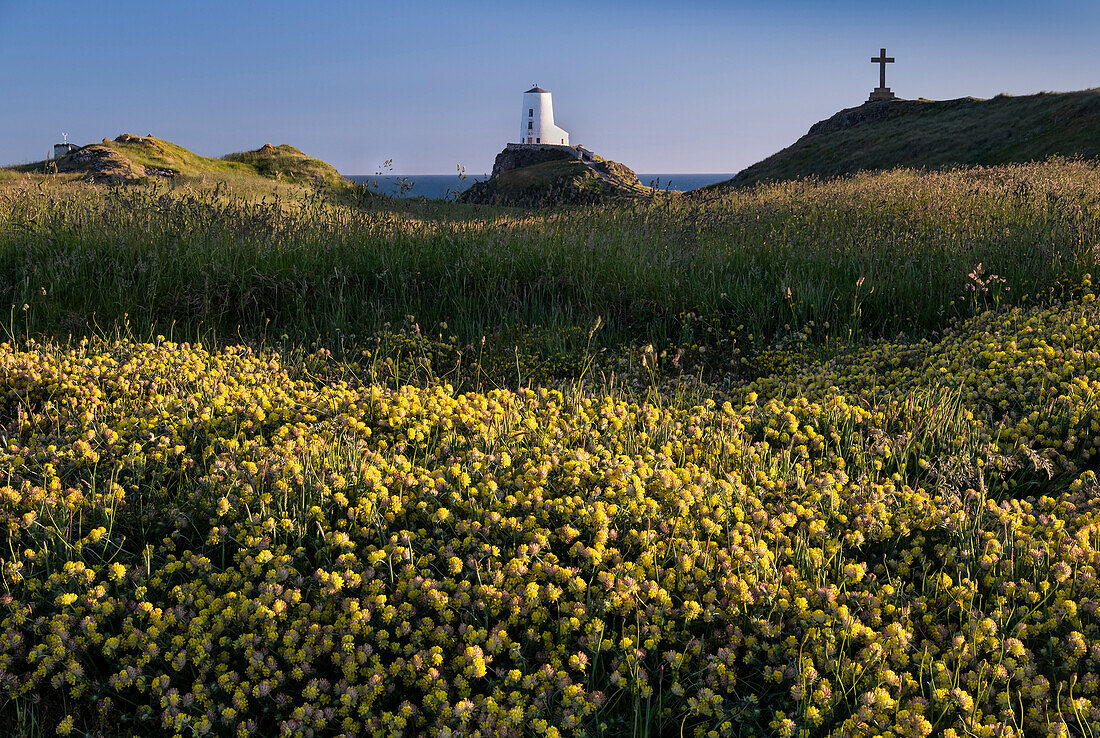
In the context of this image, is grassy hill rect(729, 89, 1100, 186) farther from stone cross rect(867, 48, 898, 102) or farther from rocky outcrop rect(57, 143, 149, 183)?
rocky outcrop rect(57, 143, 149, 183)

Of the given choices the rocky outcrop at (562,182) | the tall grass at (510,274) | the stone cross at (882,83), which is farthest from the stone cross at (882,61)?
the tall grass at (510,274)

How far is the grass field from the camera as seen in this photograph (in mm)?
2094

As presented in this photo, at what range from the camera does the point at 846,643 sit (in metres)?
2.18

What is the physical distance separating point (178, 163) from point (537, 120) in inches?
1797

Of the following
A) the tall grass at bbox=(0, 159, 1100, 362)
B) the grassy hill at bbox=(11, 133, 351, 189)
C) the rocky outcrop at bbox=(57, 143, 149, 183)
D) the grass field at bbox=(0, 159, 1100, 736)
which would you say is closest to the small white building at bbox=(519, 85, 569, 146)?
the grassy hill at bbox=(11, 133, 351, 189)

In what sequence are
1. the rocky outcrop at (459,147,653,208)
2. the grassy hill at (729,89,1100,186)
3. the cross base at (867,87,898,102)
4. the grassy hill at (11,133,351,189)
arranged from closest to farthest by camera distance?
the grassy hill at (729,89,1100,186)
the grassy hill at (11,133,351,189)
the rocky outcrop at (459,147,653,208)
the cross base at (867,87,898,102)

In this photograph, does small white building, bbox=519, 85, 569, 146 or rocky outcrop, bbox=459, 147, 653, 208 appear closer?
rocky outcrop, bbox=459, 147, 653, 208

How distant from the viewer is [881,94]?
127 feet

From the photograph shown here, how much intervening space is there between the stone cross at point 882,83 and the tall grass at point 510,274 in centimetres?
3372

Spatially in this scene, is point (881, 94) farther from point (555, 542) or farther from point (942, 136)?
point (555, 542)

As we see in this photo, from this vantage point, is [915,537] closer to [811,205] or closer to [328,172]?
[811,205]

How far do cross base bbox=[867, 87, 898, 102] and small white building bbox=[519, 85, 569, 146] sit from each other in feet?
115

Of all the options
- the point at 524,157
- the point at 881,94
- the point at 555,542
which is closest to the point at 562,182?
the point at 524,157

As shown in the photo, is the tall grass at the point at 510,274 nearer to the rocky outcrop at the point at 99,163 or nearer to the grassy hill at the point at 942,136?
the grassy hill at the point at 942,136
